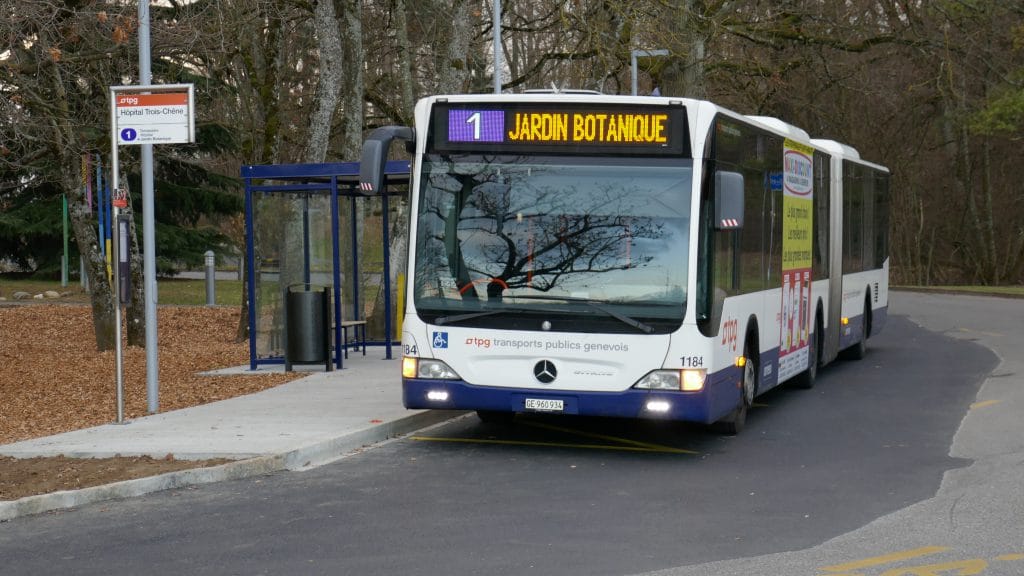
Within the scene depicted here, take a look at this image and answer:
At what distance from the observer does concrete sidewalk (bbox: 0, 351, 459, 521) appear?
388 inches

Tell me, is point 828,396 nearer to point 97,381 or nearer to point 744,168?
point 744,168

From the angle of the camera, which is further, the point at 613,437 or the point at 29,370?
the point at 29,370

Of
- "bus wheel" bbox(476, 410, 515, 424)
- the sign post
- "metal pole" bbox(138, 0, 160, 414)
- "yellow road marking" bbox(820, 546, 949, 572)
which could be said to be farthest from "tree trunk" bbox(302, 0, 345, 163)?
"yellow road marking" bbox(820, 546, 949, 572)

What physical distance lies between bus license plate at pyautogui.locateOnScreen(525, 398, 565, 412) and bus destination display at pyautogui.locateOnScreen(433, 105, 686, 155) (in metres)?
1.97

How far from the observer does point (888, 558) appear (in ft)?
24.6

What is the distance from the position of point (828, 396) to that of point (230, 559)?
9.77m

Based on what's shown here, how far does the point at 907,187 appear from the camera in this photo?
2158 inches

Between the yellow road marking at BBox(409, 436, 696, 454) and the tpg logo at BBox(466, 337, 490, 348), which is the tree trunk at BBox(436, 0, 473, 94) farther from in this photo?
the tpg logo at BBox(466, 337, 490, 348)

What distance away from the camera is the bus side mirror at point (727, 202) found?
1115 cm

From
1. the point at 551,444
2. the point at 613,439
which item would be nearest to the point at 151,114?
the point at 551,444

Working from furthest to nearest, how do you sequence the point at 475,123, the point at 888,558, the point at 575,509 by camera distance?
1. the point at 475,123
2. the point at 575,509
3. the point at 888,558

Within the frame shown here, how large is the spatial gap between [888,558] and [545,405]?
13.3 feet

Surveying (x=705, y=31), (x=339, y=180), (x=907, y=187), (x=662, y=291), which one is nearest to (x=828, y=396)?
(x=662, y=291)

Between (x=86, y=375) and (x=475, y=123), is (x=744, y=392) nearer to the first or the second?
(x=475, y=123)
